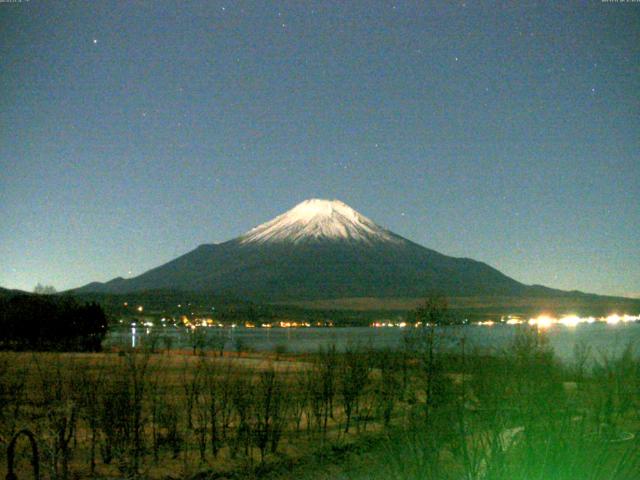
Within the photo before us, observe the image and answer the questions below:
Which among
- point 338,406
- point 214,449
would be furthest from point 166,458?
point 338,406

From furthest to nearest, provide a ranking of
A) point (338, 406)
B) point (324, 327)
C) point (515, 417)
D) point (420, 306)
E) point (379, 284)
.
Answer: point (379, 284), point (324, 327), point (338, 406), point (420, 306), point (515, 417)

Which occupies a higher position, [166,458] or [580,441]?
[580,441]

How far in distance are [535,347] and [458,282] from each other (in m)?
160

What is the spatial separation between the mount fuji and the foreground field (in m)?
141

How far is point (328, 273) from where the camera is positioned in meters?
173

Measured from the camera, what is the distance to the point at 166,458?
12500mm

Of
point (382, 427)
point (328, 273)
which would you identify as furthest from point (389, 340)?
point (328, 273)

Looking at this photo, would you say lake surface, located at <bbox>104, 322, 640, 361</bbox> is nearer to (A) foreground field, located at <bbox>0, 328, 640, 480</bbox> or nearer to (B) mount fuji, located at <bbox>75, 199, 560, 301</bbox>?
(A) foreground field, located at <bbox>0, 328, 640, 480</bbox>

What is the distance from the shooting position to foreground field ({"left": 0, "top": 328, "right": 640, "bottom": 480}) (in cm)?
471

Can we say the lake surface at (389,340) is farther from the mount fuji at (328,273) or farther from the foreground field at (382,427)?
the mount fuji at (328,273)

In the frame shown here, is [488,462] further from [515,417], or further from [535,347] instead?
[535,347]

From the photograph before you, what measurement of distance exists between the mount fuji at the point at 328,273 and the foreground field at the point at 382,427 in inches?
5543

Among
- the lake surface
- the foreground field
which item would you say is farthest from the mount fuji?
the foreground field

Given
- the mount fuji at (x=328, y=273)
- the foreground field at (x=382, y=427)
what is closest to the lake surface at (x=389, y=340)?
the foreground field at (x=382, y=427)
